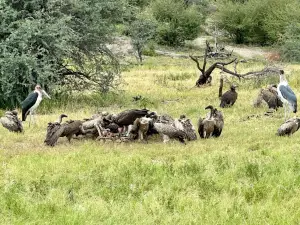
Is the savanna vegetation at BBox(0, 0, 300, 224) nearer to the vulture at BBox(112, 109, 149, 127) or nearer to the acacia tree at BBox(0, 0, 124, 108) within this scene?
the acacia tree at BBox(0, 0, 124, 108)

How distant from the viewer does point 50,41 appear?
774 inches

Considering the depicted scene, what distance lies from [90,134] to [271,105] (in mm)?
7005

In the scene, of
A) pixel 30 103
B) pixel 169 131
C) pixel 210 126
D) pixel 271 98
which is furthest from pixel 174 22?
pixel 169 131

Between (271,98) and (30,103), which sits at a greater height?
(30,103)

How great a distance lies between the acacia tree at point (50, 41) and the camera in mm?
18812

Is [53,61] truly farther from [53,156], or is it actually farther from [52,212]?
[52,212]

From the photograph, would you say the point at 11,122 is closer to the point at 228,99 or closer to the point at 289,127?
the point at 289,127

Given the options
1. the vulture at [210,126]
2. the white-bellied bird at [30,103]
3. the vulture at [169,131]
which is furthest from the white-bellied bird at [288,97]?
the white-bellied bird at [30,103]

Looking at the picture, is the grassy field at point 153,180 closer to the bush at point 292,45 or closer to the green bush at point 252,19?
the bush at point 292,45

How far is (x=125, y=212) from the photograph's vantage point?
7.21 m

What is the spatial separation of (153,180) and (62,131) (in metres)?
3.73

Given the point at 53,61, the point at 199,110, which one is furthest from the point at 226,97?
the point at 53,61

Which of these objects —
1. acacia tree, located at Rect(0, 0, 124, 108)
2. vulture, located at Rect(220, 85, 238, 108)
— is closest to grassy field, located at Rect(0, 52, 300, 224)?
vulture, located at Rect(220, 85, 238, 108)

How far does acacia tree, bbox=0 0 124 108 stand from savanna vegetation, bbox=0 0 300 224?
0.14 ft
